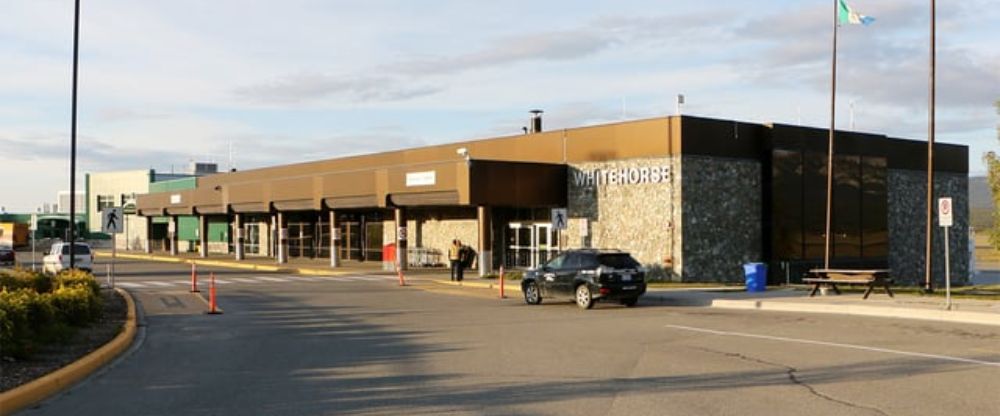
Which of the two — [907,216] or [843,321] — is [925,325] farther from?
[907,216]

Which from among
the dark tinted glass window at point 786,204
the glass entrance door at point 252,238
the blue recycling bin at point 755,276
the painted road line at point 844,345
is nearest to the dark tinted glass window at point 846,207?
the dark tinted glass window at point 786,204

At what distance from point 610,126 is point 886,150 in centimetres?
1315

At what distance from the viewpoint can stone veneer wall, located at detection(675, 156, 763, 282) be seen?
34.3 meters

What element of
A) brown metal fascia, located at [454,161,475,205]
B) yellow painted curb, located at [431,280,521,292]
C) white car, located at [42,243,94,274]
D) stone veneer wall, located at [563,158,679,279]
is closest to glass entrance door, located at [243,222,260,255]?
white car, located at [42,243,94,274]

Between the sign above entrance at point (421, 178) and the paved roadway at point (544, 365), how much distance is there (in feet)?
58.1

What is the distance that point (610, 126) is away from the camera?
36.9 meters

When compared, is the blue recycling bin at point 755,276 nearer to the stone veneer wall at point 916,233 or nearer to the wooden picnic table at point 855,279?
the wooden picnic table at point 855,279

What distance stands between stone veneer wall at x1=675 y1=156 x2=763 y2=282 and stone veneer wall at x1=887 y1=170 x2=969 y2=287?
899 centimetres

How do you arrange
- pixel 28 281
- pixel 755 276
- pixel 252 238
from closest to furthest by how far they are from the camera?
pixel 28 281 → pixel 755 276 → pixel 252 238

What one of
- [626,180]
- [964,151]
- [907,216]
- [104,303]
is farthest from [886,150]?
[104,303]

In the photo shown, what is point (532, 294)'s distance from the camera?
25.1 metres

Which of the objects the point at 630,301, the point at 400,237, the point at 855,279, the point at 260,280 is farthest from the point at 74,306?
the point at 400,237

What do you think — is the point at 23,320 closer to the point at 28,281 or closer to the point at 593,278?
the point at 28,281

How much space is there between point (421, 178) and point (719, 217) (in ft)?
41.4
